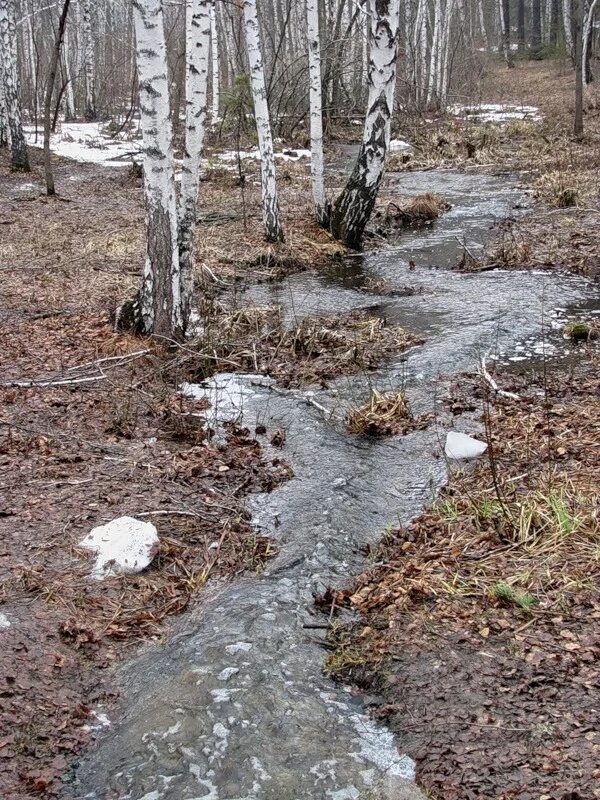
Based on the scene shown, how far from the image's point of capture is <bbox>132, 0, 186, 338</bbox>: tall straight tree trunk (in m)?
6.39

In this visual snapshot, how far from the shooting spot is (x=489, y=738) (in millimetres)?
2984

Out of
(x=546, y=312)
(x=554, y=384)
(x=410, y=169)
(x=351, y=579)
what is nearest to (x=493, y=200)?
(x=410, y=169)

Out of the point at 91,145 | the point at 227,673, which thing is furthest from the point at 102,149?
the point at 227,673

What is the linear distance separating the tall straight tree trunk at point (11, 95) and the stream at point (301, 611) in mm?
11157

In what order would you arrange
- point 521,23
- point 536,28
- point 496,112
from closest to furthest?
point 496,112 → point 536,28 → point 521,23

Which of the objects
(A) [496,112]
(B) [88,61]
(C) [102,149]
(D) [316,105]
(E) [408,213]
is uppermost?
(B) [88,61]

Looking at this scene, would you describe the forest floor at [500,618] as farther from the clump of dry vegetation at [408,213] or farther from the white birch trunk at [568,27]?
the white birch trunk at [568,27]

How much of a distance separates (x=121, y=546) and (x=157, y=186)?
3.73 meters

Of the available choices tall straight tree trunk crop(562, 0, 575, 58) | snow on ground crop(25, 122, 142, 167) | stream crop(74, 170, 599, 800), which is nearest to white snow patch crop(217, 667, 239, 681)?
stream crop(74, 170, 599, 800)

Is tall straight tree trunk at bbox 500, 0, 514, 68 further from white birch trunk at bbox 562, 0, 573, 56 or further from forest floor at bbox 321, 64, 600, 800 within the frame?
forest floor at bbox 321, 64, 600, 800

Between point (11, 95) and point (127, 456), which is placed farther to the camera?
point (11, 95)

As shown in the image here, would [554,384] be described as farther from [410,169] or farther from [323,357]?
[410,169]

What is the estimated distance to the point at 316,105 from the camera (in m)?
11.6

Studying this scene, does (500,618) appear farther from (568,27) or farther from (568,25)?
(568,25)
